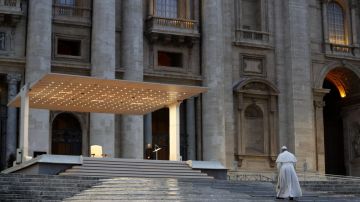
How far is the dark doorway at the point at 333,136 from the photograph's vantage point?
152 feet

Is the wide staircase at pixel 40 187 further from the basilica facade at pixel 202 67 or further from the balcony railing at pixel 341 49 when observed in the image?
the balcony railing at pixel 341 49

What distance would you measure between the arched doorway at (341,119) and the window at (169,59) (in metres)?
10.0

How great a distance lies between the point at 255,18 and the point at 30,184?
2268 cm

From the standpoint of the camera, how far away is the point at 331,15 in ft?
143

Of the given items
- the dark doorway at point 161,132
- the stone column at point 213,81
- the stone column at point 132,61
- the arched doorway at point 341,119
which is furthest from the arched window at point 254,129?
the stone column at point 132,61

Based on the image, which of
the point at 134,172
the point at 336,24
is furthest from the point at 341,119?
the point at 134,172

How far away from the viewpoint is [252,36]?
Answer: 4091cm

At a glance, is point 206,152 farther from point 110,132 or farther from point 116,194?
point 116,194

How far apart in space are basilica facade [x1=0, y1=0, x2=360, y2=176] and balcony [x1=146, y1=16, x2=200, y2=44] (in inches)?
2.4

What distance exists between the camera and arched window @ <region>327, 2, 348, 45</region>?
143ft

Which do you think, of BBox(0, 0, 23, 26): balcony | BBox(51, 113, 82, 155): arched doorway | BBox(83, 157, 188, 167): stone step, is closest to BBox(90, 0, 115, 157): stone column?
BBox(51, 113, 82, 155): arched doorway

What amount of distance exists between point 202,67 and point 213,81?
1.13 m

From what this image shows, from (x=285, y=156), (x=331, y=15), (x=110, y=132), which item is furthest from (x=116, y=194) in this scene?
(x=331, y=15)

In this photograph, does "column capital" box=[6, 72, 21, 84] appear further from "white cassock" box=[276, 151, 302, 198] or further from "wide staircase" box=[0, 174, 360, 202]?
"white cassock" box=[276, 151, 302, 198]
